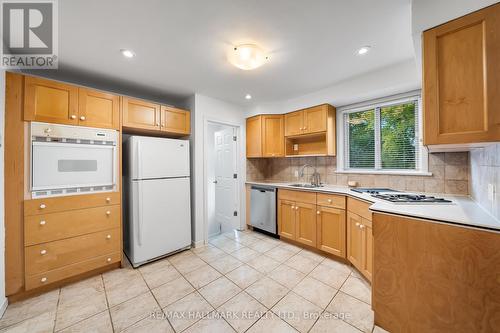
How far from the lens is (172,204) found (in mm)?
2656

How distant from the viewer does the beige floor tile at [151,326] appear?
56.9 inches

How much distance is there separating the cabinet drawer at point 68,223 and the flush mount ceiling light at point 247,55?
87.1 inches

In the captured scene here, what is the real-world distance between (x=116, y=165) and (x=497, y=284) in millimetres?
3344

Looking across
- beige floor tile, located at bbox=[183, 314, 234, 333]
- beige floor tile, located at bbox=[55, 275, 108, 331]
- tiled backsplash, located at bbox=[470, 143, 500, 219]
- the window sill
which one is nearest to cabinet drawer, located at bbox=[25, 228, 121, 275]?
beige floor tile, located at bbox=[55, 275, 108, 331]

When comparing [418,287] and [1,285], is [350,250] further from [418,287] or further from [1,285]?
[1,285]

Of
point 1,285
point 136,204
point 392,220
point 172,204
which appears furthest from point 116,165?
point 392,220

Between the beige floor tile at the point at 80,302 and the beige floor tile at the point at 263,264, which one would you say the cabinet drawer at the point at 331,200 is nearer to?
the beige floor tile at the point at 263,264

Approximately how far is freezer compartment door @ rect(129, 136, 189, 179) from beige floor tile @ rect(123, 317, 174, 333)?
4.95ft

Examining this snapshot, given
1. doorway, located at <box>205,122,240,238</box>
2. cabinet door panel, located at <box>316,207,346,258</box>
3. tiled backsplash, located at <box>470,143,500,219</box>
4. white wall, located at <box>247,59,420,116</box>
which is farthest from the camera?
doorway, located at <box>205,122,240,238</box>

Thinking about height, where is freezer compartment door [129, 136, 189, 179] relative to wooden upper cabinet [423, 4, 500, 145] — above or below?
below

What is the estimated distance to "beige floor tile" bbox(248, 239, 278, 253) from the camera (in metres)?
2.83

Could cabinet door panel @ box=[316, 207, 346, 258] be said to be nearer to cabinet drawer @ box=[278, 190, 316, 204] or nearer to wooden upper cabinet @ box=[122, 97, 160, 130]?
cabinet drawer @ box=[278, 190, 316, 204]

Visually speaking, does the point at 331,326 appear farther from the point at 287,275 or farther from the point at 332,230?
the point at 332,230

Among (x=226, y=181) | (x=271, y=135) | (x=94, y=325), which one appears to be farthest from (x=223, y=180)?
(x=94, y=325)
